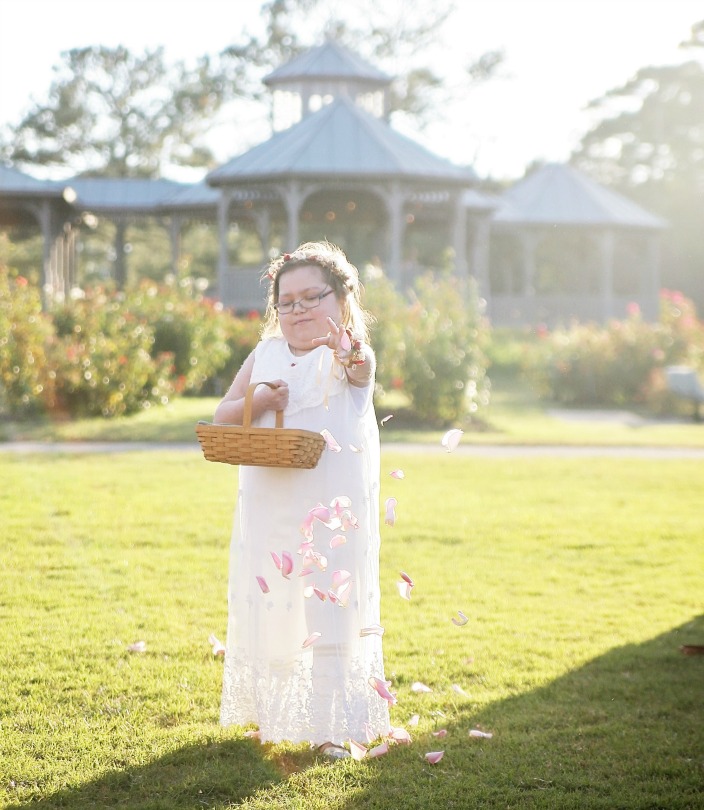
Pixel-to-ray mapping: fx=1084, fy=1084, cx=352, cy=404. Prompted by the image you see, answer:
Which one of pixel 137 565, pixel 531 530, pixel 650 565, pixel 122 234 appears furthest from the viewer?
pixel 122 234

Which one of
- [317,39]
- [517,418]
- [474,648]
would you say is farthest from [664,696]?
[317,39]

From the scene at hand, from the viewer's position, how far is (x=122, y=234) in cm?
3112

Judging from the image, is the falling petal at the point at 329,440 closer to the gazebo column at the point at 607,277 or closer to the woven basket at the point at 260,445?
the woven basket at the point at 260,445

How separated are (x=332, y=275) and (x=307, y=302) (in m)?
0.13

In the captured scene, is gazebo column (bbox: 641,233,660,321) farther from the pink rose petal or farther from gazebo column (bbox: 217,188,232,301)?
the pink rose petal

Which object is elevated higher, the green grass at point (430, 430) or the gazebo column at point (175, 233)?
the gazebo column at point (175, 233)

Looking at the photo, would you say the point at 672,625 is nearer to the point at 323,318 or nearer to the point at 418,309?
the point at 323,318

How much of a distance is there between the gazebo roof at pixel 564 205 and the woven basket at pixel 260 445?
2526 cm

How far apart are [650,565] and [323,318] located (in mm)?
3820

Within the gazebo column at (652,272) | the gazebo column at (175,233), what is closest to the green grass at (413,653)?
the gazebo column at (175,233)

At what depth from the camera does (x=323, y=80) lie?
89.6 ft

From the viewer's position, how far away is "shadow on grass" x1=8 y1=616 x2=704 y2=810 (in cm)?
333

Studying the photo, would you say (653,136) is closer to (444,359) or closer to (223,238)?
(223,238)

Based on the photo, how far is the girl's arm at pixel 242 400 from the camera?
3.51 m
